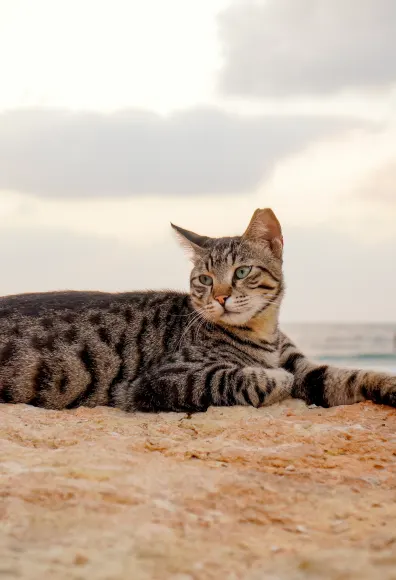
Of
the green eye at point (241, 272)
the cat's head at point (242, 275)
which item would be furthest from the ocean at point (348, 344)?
the green eye at point (241, 272)

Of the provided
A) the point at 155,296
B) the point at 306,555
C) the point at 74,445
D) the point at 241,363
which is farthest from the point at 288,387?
the point at 306,555

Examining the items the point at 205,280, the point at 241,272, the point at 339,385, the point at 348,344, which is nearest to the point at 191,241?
the point at 205,280

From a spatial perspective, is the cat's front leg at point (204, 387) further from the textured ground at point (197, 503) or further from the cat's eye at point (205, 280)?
the textured ground at point (197, 503)

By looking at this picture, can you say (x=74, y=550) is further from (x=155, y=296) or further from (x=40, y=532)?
(x=155, y=296)

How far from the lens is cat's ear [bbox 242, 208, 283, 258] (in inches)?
230

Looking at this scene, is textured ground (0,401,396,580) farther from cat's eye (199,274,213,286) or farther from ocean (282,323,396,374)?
ocean (282,323,396,374)

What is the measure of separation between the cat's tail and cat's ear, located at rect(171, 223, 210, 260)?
125cm

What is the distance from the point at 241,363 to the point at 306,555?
3364 mm

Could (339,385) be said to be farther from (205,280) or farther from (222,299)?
(205,280)

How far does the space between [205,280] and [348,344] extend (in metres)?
21.1

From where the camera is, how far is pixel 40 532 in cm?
261

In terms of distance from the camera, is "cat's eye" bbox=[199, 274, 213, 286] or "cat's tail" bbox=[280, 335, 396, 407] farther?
"cat's eye" bbox=[199, 274, 213, 286]

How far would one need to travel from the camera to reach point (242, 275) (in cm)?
577

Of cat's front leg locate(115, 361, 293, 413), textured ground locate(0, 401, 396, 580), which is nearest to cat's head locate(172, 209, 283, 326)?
cat's front leg locate(115, 361, 293, 413)
